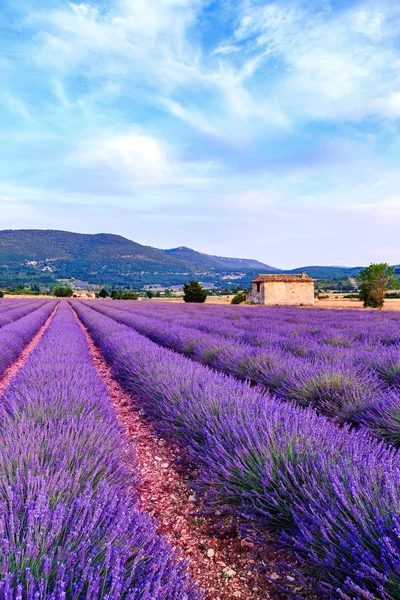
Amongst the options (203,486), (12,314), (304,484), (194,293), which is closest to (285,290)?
(194,293)

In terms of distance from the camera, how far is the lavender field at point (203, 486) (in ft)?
3.33

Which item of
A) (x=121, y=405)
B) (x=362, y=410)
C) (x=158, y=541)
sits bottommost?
(x=121, y=405)

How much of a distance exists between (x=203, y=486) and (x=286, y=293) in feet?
101

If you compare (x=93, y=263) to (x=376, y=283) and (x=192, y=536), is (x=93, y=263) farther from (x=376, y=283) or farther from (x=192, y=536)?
(x=192, y=536)

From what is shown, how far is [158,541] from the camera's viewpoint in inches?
46.6

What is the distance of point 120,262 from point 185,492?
6722 inches

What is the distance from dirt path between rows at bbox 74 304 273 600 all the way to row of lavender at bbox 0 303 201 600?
174 mm

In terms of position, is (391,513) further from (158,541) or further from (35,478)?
(35,478)

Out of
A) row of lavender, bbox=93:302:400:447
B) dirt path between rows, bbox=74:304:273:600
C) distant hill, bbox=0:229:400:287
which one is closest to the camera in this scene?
dirt path between rows, bbox=74:304:273:600

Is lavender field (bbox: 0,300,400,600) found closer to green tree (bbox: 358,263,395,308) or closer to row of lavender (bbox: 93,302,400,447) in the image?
row of lavender (bbox: 93,302,400,447)

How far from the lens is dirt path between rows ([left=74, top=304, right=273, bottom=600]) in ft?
4.68

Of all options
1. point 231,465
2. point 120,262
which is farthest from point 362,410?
point 120,262

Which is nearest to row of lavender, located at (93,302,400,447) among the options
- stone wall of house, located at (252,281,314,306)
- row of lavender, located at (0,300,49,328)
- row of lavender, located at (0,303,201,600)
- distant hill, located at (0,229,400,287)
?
row of lavender, located at (0,303,201,600)

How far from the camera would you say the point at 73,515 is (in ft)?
4.34
